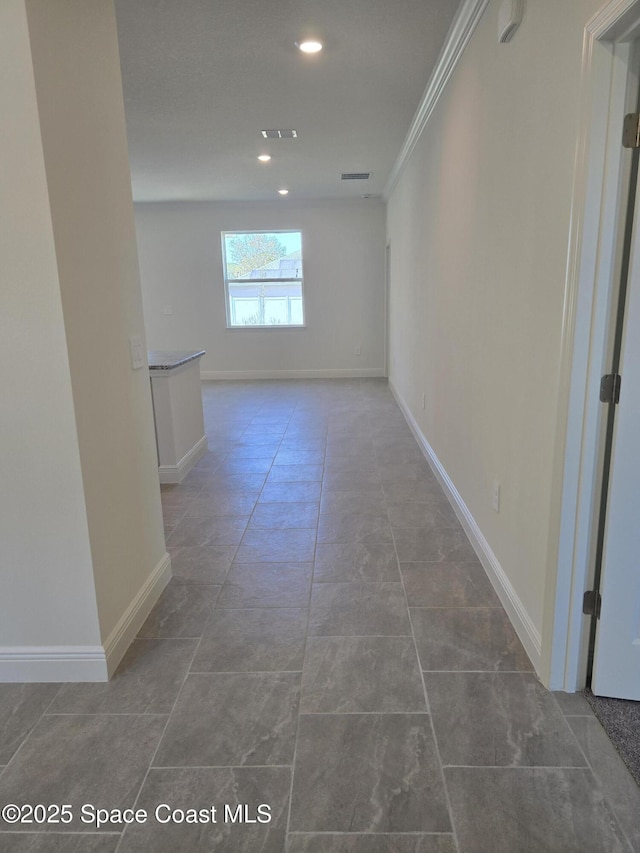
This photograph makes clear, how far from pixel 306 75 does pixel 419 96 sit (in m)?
0.87

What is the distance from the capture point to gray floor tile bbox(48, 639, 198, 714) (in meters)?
1.69

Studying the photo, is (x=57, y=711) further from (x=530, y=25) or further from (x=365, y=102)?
(x=365, y=102)

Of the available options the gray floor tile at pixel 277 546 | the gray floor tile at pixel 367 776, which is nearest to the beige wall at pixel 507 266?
the gray floor tile at pixel 367 776

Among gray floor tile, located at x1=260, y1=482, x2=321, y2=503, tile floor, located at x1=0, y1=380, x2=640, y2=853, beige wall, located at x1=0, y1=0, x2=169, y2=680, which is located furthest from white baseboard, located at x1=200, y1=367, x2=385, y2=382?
beige wall, located at x1=0, y1=0, x2=169, y2=680

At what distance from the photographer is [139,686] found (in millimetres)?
1781

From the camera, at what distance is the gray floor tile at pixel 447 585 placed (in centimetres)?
223

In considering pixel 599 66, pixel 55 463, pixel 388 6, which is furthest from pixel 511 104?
pixel 55 463

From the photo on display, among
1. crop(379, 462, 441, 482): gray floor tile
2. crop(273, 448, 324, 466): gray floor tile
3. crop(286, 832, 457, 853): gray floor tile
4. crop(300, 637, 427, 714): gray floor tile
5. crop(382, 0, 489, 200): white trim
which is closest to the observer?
crop(286, 832, 457, 853): gray floor tile

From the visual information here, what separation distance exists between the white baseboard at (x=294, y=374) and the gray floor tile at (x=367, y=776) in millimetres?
7010

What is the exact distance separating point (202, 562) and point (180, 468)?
136 cm

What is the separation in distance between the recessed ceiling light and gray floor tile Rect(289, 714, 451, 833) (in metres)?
3.26

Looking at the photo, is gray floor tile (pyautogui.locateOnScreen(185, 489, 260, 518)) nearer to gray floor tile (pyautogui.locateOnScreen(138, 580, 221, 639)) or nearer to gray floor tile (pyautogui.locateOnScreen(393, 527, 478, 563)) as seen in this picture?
gray floor tile (pyautogui.locateOnScreen(138, 580, 221, 639))

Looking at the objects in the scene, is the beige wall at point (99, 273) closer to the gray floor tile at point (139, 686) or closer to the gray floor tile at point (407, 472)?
the gray floor tile at point (139, 686)

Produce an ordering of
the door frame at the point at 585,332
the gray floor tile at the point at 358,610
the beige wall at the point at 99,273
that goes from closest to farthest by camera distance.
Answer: the door frame at the point at 585,332, the beige wall at the point at 99,273, the gray floor tile at the point at 358,610
